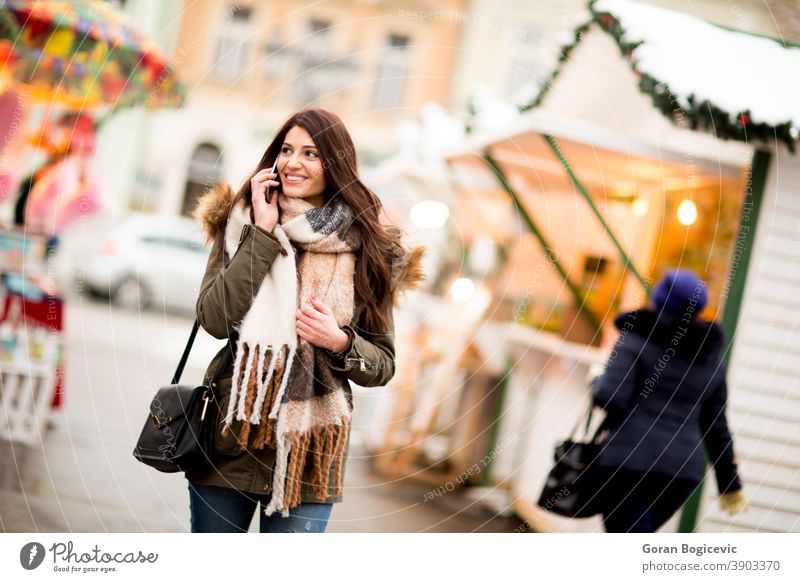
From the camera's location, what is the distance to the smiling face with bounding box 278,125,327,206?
7.34 ft

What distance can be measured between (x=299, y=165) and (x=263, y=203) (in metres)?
0.12

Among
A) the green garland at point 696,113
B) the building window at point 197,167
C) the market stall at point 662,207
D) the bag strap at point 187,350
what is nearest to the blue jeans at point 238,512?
the bag strap at point 187,350

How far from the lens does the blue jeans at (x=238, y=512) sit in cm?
222

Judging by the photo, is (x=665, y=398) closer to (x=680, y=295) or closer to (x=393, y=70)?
(x=680, y=295)

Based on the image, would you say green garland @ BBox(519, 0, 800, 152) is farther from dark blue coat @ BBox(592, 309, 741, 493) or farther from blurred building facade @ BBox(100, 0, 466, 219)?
blurred building facade @ BBox(100, 0, 466, 219)

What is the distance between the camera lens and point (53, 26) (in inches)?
146

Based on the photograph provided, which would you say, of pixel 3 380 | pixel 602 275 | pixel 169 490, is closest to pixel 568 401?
pixel 602 275

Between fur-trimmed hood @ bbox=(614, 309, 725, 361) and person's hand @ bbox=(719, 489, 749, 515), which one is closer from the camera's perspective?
fur-trimmed hood @ bbox=(614, 309, 725, 361)

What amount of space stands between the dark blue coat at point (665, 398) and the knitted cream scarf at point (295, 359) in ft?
4.53

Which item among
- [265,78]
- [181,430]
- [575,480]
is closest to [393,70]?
[265,78]

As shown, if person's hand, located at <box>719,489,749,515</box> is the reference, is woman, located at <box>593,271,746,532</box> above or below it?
above

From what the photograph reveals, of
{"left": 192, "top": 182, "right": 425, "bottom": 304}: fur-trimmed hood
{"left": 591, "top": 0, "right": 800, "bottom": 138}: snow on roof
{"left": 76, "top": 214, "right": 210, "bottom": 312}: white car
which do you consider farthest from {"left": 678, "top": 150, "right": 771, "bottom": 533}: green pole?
{"left": 76, "top": 214, "right": 210, "bottom": 312}: white car

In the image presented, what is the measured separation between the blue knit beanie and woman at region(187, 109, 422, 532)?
1.33m
